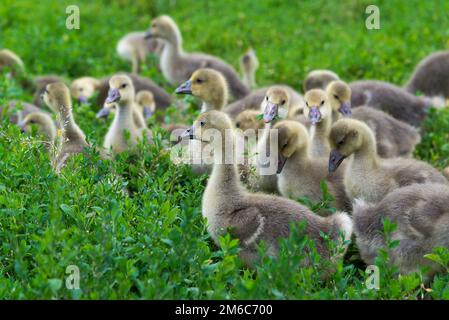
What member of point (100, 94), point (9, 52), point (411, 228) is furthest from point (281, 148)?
point (9, 52)

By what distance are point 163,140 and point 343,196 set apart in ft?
4.59

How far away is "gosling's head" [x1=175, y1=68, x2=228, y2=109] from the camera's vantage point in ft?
20.2

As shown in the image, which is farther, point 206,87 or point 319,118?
point 206,87

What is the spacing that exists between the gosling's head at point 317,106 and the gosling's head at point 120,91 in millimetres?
1479

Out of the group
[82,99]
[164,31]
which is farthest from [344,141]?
[164,31]

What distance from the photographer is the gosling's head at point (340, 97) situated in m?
6.09

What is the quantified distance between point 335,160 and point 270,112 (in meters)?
0.68

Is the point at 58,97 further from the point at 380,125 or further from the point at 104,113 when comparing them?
the point at 380,125

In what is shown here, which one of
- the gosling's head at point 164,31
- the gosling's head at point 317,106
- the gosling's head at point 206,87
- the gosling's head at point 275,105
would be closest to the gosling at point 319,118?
the gosling's head at point 317,106

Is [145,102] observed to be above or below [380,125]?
above

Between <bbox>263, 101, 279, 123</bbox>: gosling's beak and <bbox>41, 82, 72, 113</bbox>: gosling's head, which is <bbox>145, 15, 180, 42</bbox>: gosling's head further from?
<bbox>263, 101, 279, 123</bbox>: gosling's beak

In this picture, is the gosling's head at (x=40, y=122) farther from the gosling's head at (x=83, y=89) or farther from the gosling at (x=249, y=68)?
the gosling at (x=249, y=68)

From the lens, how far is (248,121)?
6.22 meters

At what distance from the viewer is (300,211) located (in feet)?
14.5
